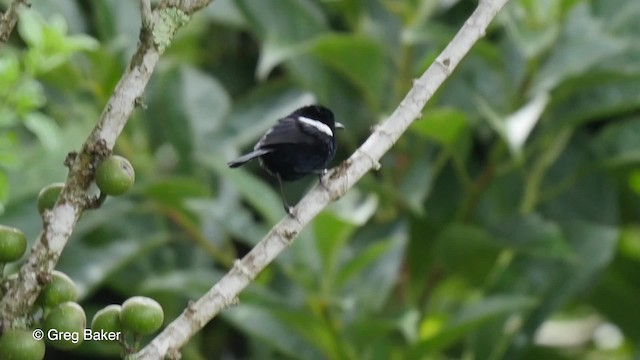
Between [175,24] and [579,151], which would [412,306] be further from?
[175,24]

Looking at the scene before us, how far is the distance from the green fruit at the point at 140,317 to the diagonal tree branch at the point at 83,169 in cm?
9

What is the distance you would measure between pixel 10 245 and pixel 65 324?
12 cm

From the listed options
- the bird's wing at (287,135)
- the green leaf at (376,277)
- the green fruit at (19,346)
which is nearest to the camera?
the green fruit at (19,346)

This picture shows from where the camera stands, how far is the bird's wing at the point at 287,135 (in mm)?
1518

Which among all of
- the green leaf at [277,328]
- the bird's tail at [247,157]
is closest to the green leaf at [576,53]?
the green leaf at [277,328]

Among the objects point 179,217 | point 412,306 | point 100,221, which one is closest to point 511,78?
point 412,306

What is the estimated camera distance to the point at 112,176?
→ 112 cm

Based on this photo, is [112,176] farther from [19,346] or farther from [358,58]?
[358,58]

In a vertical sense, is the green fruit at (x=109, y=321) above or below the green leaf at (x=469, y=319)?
below

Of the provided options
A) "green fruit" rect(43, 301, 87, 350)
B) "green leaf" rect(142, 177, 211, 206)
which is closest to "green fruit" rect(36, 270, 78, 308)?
"green fruit" rect(43, 301, 87, 350)

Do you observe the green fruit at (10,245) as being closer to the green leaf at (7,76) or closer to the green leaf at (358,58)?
the green leaf at (7,76)

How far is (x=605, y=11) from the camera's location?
287 cm

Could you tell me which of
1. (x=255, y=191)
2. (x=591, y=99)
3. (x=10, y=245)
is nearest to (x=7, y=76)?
(x=10, y=245)

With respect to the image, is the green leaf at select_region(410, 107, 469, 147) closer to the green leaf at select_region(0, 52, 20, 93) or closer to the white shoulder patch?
the white shoulder patch
